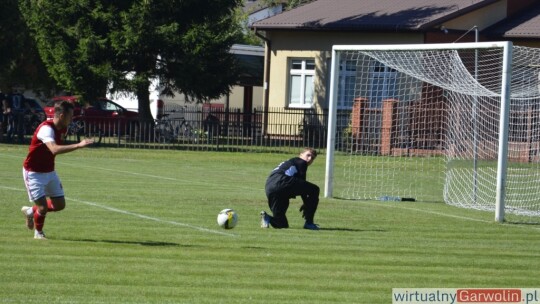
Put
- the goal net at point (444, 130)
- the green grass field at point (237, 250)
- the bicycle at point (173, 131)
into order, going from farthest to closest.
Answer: the bicycle at point (173, 131) < the goal net at point (444, 130) < the green grass field at point (237, 250)

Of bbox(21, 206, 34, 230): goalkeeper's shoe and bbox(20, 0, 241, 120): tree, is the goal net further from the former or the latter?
bbox(21, 206, 34, 230): goalkeeper's shoe

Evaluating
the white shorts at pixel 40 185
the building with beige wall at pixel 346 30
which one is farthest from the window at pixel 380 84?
the white shorts at pixel 40 185

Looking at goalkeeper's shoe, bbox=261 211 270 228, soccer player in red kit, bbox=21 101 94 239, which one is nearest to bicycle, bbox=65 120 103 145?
goalkeeper's shoe, bbox=261 211 270 228

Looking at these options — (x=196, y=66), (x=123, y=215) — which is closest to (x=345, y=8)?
(x=196, y=66)

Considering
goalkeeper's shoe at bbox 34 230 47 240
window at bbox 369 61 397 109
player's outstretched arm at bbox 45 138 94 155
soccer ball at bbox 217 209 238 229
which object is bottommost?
goalkeeper's shoe at bbox 34 230 47 240

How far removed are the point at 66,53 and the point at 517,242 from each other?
1061 inches

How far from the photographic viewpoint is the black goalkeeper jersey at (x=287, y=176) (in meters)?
16.3

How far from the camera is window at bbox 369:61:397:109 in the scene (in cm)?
3225

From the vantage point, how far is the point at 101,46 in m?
39.4

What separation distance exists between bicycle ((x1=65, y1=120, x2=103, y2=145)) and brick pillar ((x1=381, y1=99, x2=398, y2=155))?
35.5ft

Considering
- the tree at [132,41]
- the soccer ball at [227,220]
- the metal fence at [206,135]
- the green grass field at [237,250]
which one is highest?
the tree at [132,41]

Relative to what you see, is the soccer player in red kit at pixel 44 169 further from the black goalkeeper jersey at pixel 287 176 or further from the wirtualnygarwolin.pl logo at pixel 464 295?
the wirtualnygarwolin.pl logo at pixel 464 295

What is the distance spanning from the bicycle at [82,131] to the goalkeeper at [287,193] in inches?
825


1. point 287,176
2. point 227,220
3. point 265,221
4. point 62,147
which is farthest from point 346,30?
point 62,147
